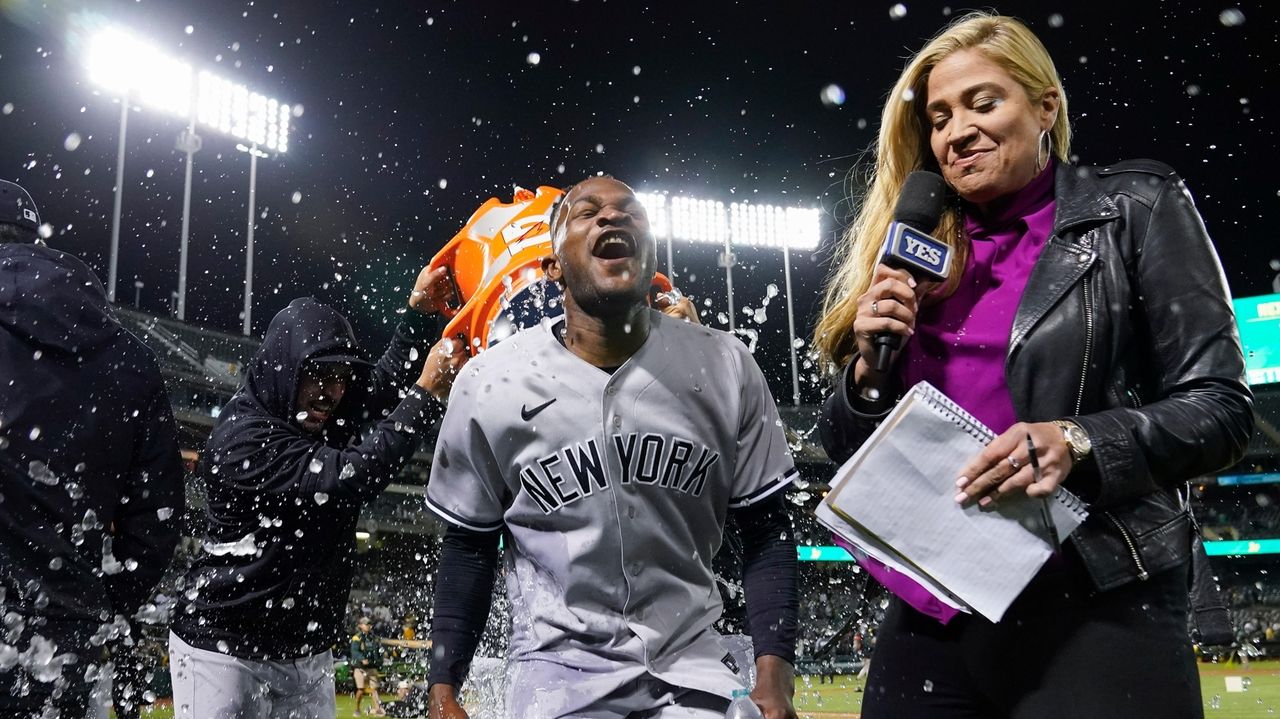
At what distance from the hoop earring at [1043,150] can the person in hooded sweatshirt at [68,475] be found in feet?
9.97

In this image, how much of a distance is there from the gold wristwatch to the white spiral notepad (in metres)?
0.09

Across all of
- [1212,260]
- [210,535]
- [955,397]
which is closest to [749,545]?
[955,397]

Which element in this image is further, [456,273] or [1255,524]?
[1255,524]

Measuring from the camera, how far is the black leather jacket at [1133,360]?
180cm

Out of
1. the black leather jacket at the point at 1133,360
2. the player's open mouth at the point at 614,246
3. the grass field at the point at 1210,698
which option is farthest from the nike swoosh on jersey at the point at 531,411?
the grass field at the point at 1210,698

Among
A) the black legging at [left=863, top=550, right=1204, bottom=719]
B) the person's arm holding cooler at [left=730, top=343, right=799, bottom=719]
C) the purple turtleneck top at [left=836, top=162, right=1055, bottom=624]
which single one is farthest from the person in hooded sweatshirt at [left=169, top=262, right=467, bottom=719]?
the black legging at [left=863, top=550, right=1204, bottom=719]

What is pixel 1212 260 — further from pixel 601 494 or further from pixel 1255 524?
pixel 1255 524

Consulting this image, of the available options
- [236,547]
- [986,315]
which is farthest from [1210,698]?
[986,315]

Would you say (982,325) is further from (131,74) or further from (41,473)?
(131,74)

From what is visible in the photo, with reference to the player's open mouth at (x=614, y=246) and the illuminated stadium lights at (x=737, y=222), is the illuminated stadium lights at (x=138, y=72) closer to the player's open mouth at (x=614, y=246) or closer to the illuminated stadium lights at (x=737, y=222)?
the illuminated stadium lights at (x=737, y=222)

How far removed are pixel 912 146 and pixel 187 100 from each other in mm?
27379

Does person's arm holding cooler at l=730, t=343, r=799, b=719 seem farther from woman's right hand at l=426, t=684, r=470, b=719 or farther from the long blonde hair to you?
woman's right hand at l=426, t=684, r=470, b=719

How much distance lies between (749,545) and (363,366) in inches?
95.9

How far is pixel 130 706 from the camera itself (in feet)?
Result: 12.2
